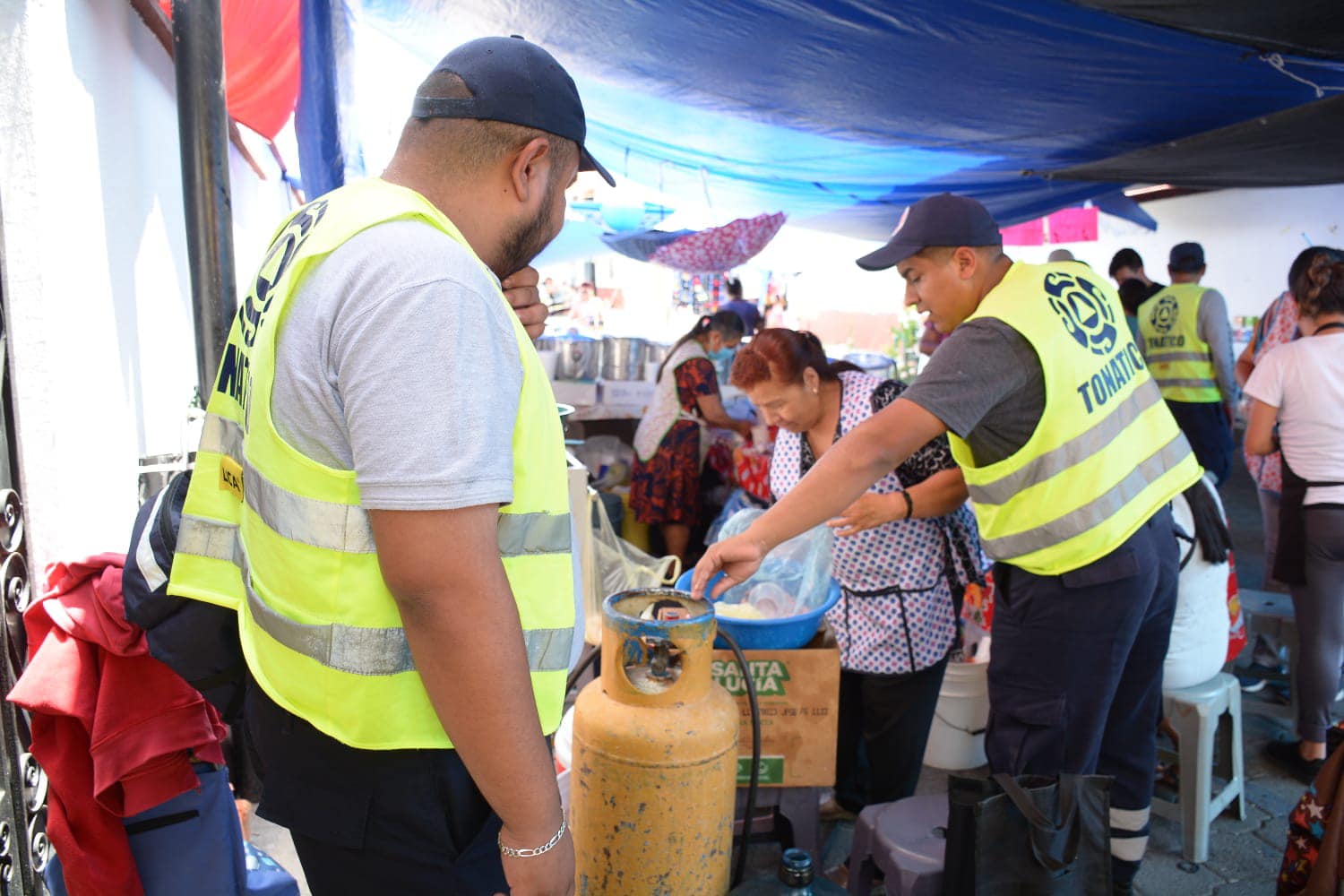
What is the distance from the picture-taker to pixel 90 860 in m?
Result: 1.64

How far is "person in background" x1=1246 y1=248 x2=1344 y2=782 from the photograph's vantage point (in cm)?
320

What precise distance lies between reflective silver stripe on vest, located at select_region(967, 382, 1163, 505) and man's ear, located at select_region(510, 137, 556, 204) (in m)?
1.42

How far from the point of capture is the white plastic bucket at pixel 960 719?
327cm

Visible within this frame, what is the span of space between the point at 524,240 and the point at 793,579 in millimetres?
1971

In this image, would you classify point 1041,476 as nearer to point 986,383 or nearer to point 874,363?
point 986,383

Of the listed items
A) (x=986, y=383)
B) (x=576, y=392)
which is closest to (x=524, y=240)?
(x=986, y=383)

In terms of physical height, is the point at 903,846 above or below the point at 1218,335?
below

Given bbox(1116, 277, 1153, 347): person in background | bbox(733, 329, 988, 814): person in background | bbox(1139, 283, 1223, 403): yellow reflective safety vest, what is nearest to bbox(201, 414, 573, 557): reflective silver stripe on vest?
bbox(733, 329, 988, 814): person in background

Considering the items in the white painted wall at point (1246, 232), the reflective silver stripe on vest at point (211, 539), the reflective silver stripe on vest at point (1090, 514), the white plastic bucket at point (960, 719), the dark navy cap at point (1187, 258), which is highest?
the white painted wall at point (1246, 232)

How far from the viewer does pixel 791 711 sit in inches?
99.3

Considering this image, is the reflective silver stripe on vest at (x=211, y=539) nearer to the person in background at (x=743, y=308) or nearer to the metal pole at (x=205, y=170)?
the metal pole at (x=205, y=170)

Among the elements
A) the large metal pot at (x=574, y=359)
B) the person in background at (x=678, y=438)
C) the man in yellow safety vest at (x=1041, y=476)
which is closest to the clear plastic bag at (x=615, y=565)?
the person in background at (x=678, y=438)

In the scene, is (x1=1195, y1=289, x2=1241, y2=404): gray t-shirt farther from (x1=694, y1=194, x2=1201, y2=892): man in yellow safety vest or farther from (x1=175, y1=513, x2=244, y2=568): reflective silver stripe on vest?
(x1=175, y1=513, x2=244, y2=568): reflective silver stripe on vest

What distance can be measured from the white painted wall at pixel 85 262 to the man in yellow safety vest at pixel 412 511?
786 mm
